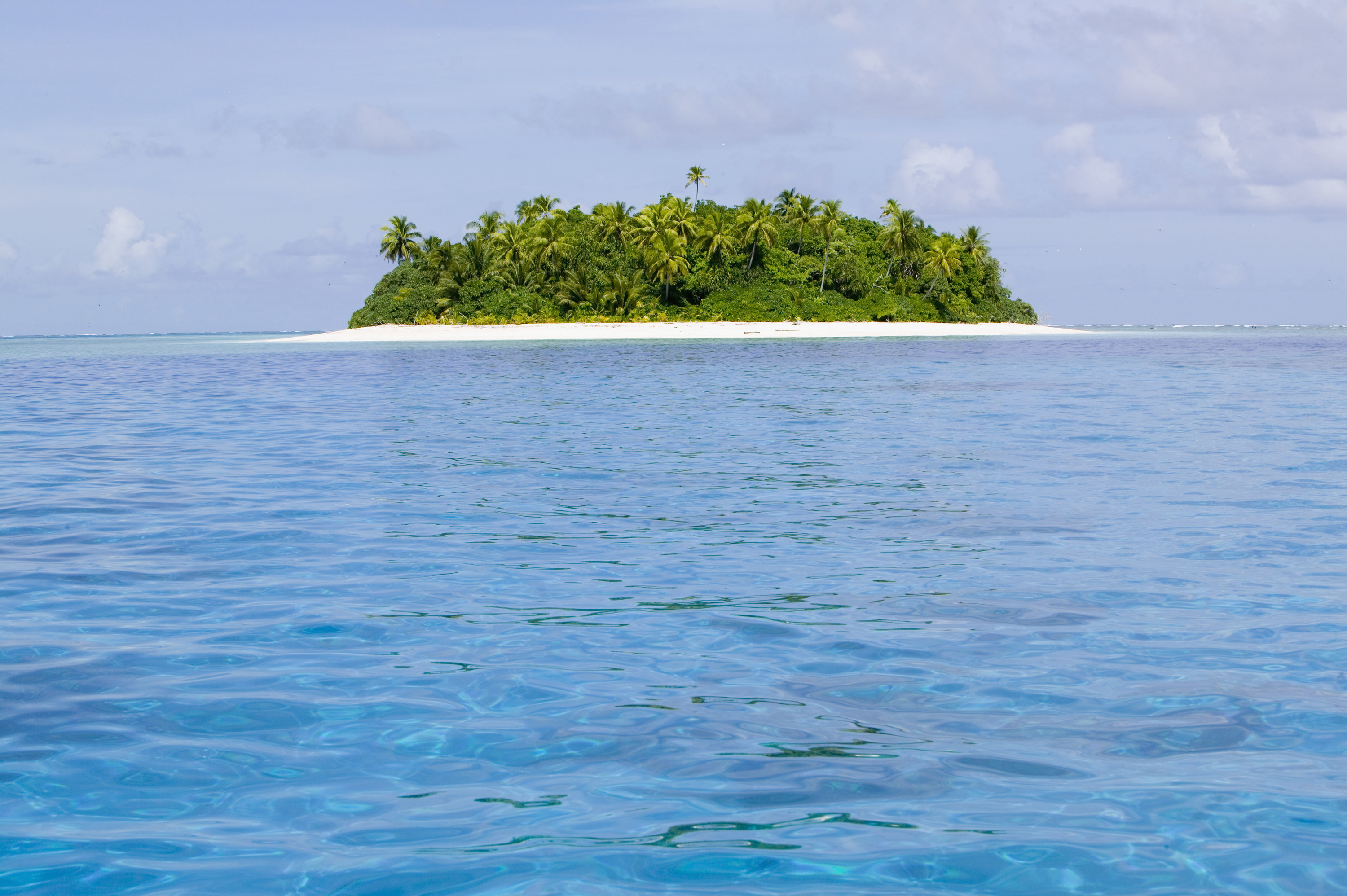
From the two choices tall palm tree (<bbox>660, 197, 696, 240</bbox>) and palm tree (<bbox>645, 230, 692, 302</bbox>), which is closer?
palm tree (<bbox>645, 230, 692, 302</bbox>)

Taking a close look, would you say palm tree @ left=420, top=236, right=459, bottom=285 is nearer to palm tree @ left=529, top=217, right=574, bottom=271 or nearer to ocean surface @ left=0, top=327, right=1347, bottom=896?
palm tree @ left=529, top=217, right=574, bottom=271

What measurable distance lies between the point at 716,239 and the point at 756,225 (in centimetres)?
346

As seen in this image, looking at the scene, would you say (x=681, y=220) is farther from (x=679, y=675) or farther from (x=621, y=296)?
(x=679, y=675)

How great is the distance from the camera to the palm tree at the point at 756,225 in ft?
284

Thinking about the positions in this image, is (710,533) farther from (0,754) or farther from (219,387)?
(219,387)

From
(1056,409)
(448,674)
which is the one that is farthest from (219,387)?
(448,674)

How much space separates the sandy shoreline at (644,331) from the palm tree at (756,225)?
803 cm

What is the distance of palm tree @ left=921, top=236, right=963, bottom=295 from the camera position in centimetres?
8906

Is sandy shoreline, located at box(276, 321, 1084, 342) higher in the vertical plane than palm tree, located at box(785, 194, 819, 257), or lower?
lower

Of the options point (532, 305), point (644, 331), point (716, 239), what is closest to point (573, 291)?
point (532, 305)

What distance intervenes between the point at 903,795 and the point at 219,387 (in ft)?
102

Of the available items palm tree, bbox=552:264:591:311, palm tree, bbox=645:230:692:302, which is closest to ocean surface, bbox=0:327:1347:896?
palm tree, bbox=552:264:591:311

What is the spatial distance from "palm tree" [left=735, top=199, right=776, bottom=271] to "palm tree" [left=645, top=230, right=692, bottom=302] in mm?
6215

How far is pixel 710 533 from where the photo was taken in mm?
9695
